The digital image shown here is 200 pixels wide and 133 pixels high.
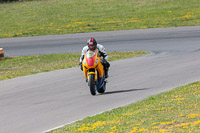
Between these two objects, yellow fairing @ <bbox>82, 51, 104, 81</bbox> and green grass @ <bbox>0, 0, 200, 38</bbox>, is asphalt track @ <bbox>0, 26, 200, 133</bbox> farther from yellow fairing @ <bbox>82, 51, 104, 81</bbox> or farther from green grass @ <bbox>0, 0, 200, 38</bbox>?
green grass @ <bbox>0, 0, 200, 38</bbox>

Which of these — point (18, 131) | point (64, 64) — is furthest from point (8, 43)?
point (18, 131)

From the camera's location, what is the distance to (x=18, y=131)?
9461mm

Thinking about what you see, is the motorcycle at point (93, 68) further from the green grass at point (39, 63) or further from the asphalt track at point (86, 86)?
the green grass at point (39, 63)

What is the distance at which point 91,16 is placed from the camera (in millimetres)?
45844

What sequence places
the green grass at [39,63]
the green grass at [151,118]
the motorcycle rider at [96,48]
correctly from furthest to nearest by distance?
1. the green grass at [39,63]
2. the motorcycle rider at [96,48]
3. the green grass at [151,118]

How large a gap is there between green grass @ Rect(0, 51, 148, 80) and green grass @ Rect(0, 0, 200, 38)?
11.5m

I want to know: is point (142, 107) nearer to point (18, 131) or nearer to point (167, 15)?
point (18, 131)

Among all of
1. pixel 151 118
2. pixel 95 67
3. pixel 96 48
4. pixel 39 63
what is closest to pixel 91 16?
pixel 39 63

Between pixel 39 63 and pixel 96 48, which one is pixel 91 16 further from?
pixel 96 48

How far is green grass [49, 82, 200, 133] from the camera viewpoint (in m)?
8.16

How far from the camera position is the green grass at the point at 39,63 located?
2047 cm

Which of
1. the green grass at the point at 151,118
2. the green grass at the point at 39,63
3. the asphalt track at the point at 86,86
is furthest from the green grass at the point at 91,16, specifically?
the green grass at the point at 151,118

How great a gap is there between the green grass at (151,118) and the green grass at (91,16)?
2519 cm

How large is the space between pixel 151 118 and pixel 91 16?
122 feet
